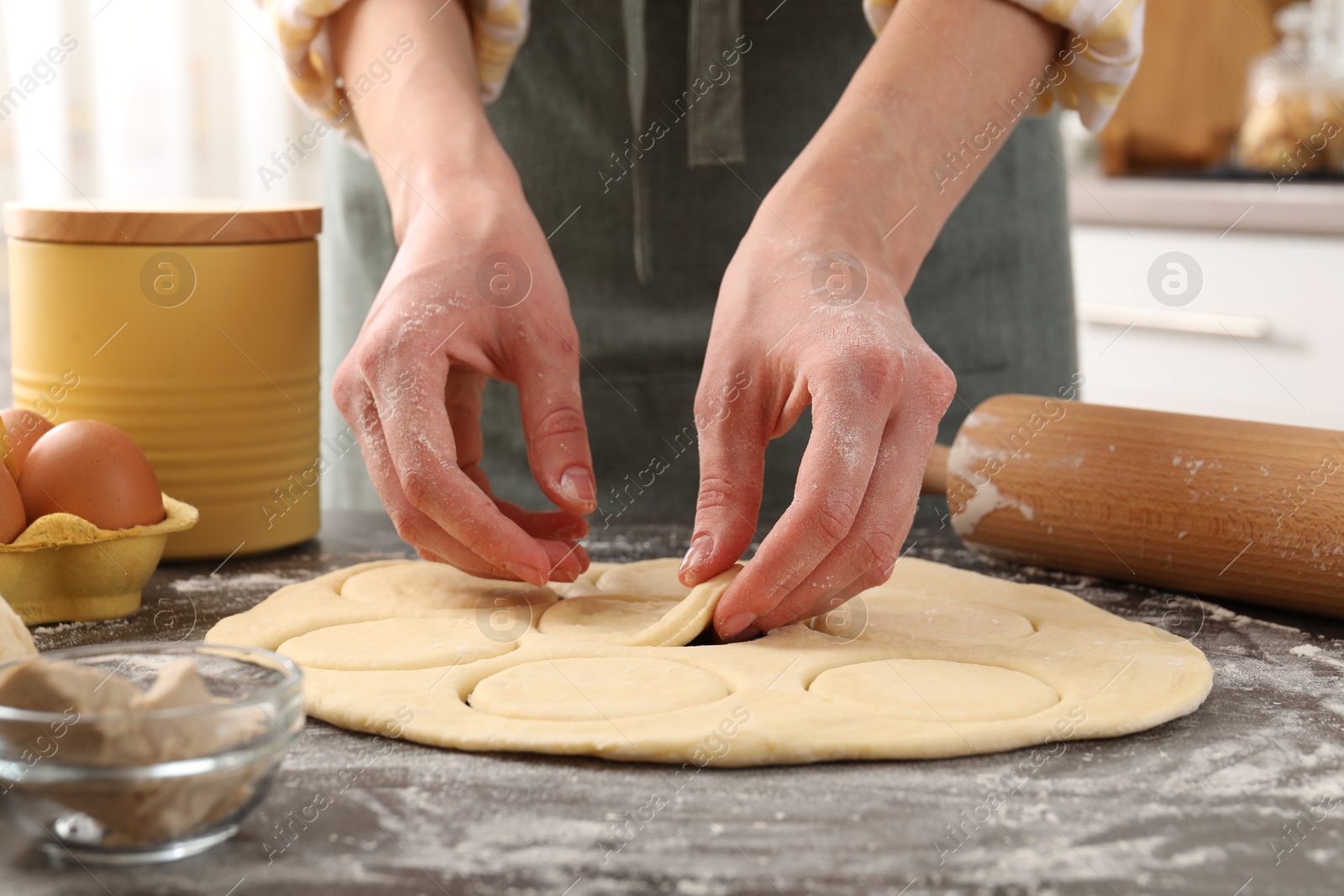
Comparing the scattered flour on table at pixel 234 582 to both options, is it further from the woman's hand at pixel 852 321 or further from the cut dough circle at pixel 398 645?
the woman's hand at pixel 852 321

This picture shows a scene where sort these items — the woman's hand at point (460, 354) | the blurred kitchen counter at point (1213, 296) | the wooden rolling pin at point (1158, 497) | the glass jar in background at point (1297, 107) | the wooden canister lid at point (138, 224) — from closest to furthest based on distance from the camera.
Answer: the woman's hand at point (460, 354), the wooden rolling pin at point (1158, 497), the wooden canister lid at point (138, 224), the blurred kitchen counter at point (1213, 296), the glass jar in background at point (1297, 107)

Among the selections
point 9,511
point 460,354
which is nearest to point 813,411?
point 460,354

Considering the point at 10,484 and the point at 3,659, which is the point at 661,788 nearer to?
the point at 3,659

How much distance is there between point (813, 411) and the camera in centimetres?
98

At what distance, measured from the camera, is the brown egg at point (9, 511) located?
108cm

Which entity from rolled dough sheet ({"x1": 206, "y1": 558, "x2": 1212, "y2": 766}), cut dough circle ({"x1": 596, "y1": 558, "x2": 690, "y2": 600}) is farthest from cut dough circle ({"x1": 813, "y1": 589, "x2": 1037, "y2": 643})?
cut dough circle ({"x1": 596, "y1": 558, "x2": 690, "y2": 600})

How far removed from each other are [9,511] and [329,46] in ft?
2.20

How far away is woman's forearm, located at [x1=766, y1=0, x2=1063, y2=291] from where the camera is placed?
116 cm

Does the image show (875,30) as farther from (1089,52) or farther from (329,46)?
(329,46)

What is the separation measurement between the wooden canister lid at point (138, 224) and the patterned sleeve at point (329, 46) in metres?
0.19

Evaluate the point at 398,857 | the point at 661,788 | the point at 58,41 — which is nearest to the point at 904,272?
the point at 661,788

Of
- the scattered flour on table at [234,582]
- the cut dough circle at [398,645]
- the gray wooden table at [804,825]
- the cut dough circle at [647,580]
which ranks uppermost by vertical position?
the gray wooden table at [804,825]

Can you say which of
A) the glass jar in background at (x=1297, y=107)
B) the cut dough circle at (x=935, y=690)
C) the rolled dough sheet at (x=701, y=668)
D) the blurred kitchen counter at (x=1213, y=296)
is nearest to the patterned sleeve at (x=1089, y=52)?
the rolled dough sheet at (x=701, y=668)

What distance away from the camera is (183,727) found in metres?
0.66
